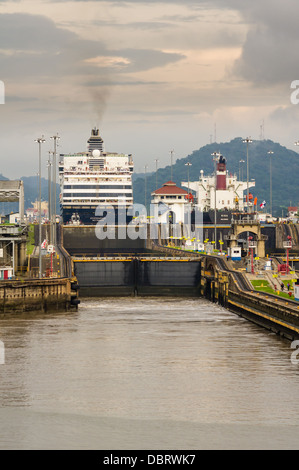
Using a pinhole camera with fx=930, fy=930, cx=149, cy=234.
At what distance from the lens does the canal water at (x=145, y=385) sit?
149 feet

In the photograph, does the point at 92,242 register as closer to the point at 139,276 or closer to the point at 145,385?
the point at 139,276

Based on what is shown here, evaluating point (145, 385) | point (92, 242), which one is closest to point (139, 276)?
point (145, 385)

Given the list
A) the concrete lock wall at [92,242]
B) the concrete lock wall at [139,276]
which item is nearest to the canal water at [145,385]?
the concrete lock wall at [139,276]

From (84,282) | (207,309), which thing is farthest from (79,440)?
(84,282)

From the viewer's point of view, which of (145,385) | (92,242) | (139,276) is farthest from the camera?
(92,242)

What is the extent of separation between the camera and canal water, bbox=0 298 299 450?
45406 millimetres

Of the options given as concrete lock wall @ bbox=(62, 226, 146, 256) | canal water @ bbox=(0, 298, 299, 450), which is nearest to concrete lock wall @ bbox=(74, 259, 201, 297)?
canal water @ bbox=(0, 298, 299, 450)

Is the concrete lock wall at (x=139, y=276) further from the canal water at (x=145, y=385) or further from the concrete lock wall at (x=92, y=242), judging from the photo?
the concrete lock wall at (x=92, y=242)

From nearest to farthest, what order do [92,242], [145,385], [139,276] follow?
[145,385] < [139,276] < [92,242]

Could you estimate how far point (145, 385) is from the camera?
55969 millimetres
